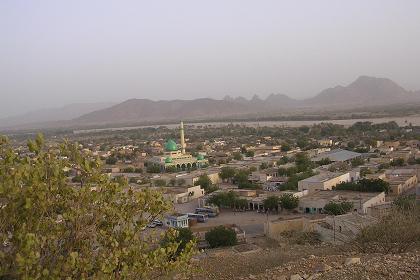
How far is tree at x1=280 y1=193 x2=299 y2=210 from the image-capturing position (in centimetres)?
2291

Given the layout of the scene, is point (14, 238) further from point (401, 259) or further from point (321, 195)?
point (321, 195)

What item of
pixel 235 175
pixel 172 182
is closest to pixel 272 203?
pixel 235 175

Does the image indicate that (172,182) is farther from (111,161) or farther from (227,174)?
(111,161)

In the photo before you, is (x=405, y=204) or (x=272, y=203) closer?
(x=405, y=204)

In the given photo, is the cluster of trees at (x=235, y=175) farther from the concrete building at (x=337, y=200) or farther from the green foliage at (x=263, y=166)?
the concrete building at (x=337, y=200)

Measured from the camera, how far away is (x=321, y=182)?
2623cm

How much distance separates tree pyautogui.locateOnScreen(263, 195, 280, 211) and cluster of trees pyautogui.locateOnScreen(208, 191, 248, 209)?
1.34 meters

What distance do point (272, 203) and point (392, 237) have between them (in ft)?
43.9

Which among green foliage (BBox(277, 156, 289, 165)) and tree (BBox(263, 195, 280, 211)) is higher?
tree (BBox(263, 195, 280, 211))

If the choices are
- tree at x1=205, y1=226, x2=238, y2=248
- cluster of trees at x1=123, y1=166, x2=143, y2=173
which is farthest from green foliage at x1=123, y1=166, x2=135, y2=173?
tree at x1=205, y1=226, x2=238, y2=248

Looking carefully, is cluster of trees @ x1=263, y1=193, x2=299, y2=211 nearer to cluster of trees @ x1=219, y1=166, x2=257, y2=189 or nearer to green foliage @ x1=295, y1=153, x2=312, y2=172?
cluster of trees @ x1=219, y1=166, x2=257, y2=189

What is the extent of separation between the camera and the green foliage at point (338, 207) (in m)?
20.2

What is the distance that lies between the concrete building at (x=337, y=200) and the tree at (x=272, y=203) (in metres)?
1.06

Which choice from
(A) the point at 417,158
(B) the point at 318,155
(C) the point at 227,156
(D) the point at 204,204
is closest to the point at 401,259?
(D) the point at 204,204
